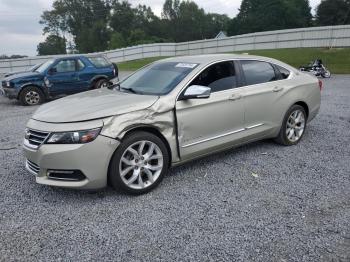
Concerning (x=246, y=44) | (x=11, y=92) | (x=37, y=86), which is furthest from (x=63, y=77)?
(x=246, y=44)

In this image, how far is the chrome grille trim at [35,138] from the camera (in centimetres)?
368

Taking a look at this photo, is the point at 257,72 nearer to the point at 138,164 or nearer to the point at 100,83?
the point at 138,164

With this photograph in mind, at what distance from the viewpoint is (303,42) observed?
27.0 m

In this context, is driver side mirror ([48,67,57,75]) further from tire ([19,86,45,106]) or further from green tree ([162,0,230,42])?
green tree ([162,0,230,42])

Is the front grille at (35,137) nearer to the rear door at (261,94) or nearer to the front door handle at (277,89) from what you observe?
the rear door at (261,94)

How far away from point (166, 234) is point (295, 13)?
77.4 metres

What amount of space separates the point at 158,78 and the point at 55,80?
24.4ft

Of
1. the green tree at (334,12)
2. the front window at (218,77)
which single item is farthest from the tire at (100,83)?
the green tree at (334,12)

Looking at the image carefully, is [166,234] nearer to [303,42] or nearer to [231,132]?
[231,132]

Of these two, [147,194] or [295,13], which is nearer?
[147,194]

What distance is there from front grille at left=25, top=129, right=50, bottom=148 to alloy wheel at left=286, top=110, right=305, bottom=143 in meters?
3.78

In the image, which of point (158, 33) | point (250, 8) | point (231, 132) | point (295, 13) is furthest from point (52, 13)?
point (231, 132)

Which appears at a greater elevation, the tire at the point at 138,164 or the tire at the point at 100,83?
the tire at the point at 100,83

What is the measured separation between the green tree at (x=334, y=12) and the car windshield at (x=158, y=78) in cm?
6522
